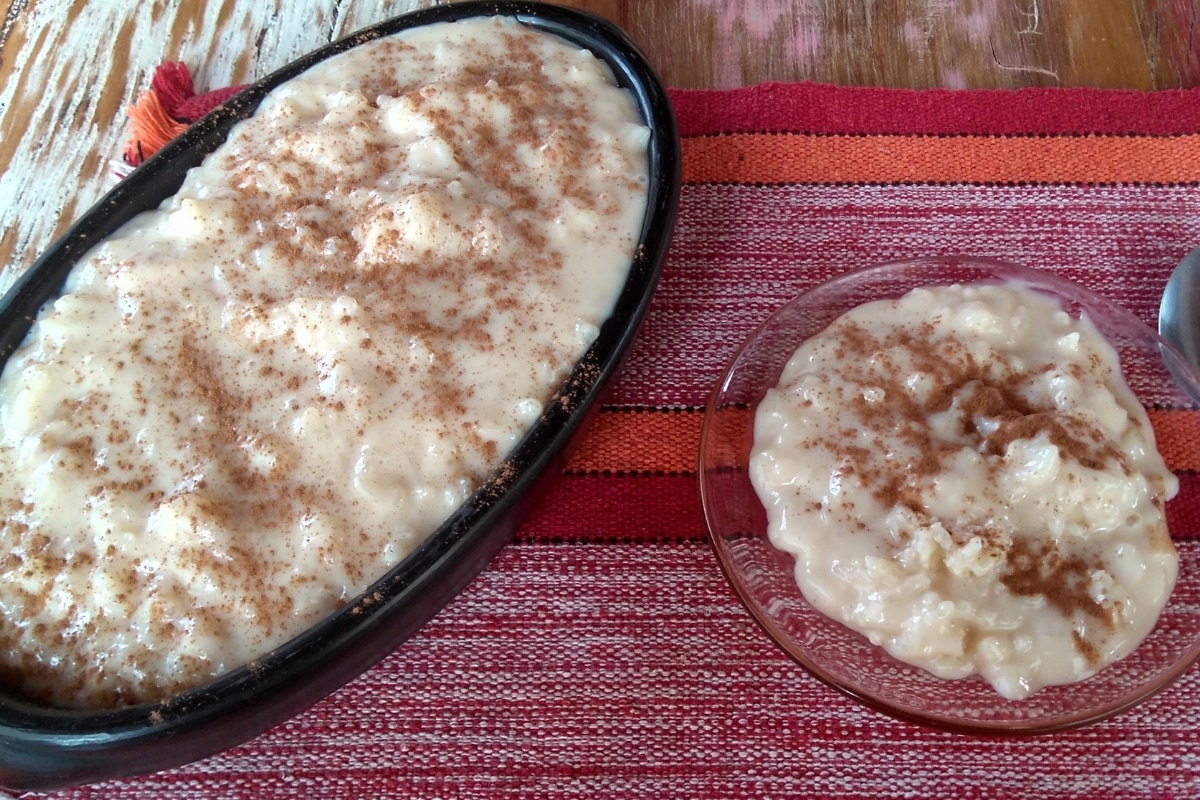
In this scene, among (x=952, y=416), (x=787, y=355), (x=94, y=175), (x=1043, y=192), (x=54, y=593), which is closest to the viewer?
(x=54, y=593)

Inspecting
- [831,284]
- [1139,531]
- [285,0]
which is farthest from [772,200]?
[285,0]

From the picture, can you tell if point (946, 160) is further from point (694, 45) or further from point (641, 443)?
point (641, 443)

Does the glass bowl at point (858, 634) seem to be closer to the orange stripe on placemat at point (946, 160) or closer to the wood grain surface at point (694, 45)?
the orange stripe on placemat at point (946, 160)

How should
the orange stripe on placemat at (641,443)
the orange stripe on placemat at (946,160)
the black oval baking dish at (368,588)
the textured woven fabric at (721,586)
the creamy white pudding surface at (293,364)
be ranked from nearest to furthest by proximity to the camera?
the black oval baking dish at (368,588), the creamy white pudding surface at (293,364), the textured woven fabric at (721,586), the orange stripe on placemat at (641,443), the orange stripe on placemat at (946,160)

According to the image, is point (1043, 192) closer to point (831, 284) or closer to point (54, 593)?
point (831, 284)

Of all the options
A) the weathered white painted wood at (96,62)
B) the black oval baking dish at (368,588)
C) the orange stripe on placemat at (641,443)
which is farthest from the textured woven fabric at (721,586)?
the weathered white painted wood at (96,62)

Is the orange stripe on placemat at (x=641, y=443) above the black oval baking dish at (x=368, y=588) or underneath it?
underneath

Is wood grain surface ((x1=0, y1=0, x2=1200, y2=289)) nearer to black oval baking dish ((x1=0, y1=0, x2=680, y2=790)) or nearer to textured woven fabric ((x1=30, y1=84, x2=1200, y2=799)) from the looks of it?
textured woven fabric ((x1=30, y1=84, x2=1200, y2=799))

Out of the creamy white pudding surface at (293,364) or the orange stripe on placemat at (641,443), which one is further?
the orange stripe on placemat at (641,443)
